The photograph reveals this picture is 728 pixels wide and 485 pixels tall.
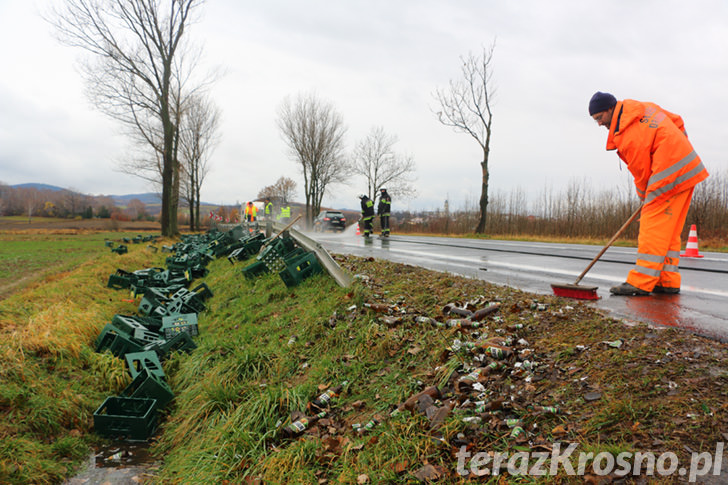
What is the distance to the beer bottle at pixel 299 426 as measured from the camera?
2916 mm

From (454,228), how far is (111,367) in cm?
2581

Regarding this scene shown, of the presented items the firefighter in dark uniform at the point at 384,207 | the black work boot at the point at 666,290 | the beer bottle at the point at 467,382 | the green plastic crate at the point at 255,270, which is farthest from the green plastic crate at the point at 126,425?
the firefighter in dark uniform at the point at 384,207

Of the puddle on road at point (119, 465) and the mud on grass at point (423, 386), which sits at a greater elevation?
the mud on grass at point (423, 386)

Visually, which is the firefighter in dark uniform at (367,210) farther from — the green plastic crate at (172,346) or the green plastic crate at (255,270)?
the green plastic crate at (172,346)

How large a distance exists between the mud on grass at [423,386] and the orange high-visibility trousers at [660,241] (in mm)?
1179

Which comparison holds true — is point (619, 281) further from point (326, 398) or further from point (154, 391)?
point (154, 391)

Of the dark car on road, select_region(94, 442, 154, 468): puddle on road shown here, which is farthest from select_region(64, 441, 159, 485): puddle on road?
the dark car on road

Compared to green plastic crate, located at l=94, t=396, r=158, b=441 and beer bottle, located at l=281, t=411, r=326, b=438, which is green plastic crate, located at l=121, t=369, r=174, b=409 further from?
beer bottle, located at l=281, t=411, r=326, b=438

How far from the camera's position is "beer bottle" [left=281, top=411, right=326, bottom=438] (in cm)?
292

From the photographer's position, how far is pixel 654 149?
4.26 m

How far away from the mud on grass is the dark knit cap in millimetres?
2408

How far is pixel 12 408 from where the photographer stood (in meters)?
3.56

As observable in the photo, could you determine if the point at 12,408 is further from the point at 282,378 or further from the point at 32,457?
the point at 282,378

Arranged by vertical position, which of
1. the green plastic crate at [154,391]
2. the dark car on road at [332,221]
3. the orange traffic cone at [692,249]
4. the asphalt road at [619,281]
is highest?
the dark car on road at [332,221]
